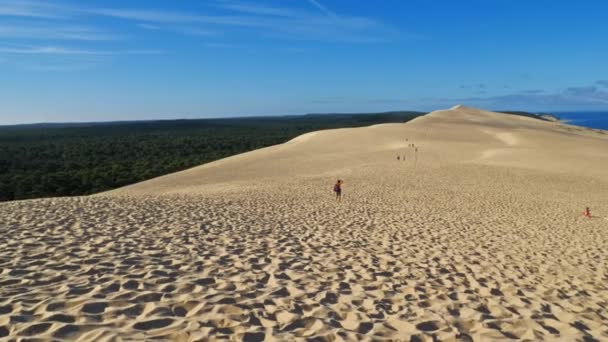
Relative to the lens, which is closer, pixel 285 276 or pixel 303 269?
pixel 285 276

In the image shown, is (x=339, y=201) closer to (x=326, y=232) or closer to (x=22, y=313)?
(x=326, y=232)

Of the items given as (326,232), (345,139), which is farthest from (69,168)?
(326,232)

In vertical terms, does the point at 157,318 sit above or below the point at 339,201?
above
